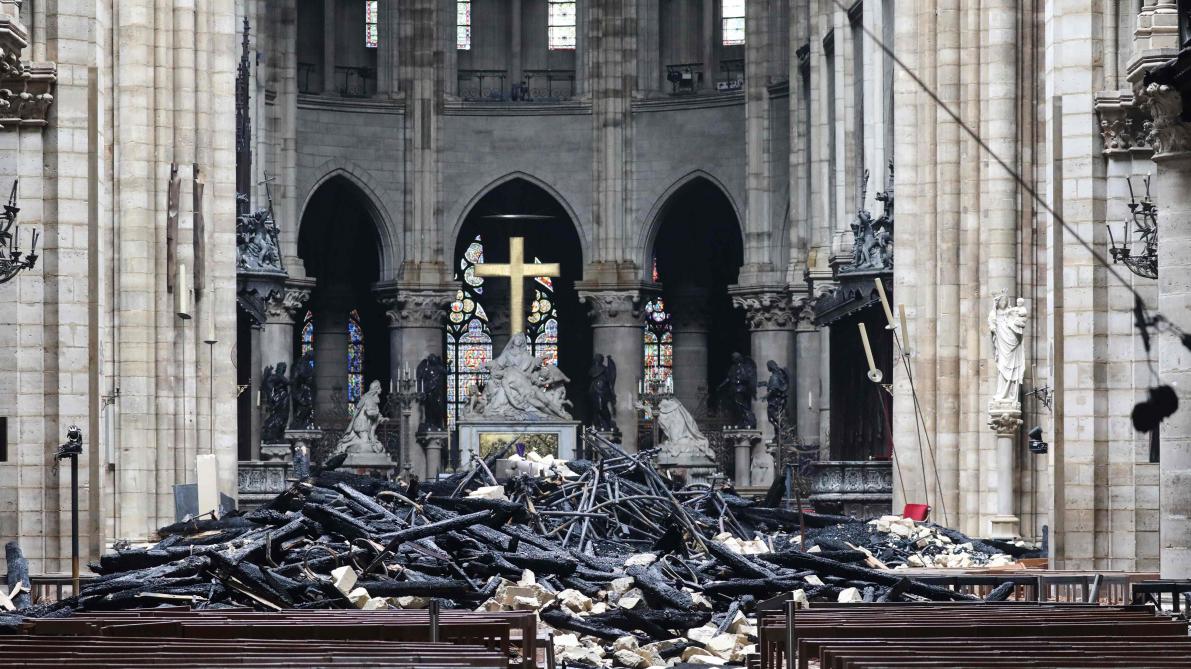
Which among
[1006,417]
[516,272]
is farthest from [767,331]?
[1006,417]

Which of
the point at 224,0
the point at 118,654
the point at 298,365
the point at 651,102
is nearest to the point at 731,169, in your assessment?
the point at 651,102

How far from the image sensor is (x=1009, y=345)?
28.7 m

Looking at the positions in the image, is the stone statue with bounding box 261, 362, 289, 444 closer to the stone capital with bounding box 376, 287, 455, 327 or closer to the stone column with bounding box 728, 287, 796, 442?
the stone capital with bounding box 376, 287, 455, 327

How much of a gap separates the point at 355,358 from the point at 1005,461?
30.0 meters

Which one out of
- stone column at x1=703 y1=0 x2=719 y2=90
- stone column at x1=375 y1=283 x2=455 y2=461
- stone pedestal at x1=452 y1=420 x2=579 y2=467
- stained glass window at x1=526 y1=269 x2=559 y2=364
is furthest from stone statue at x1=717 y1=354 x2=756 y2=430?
stone column at x1=703 y1=0 x2=719 y2=90

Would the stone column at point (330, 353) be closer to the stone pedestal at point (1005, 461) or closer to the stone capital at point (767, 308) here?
the stone capital at point (767, 308)

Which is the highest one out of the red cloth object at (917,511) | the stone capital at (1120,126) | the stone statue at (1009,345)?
the stone capital at (1120,126)

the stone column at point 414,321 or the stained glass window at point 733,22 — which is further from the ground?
the stained glass window at point 733,22

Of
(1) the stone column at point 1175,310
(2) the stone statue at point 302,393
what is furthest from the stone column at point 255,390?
(1) the stone column at point 1175,310

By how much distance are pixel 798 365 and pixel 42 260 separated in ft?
100

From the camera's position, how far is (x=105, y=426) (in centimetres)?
2648

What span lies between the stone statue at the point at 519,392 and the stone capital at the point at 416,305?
215 inches

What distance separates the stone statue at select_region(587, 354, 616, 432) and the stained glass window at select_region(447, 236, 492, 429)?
18.0ft

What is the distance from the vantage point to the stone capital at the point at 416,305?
5391cm
